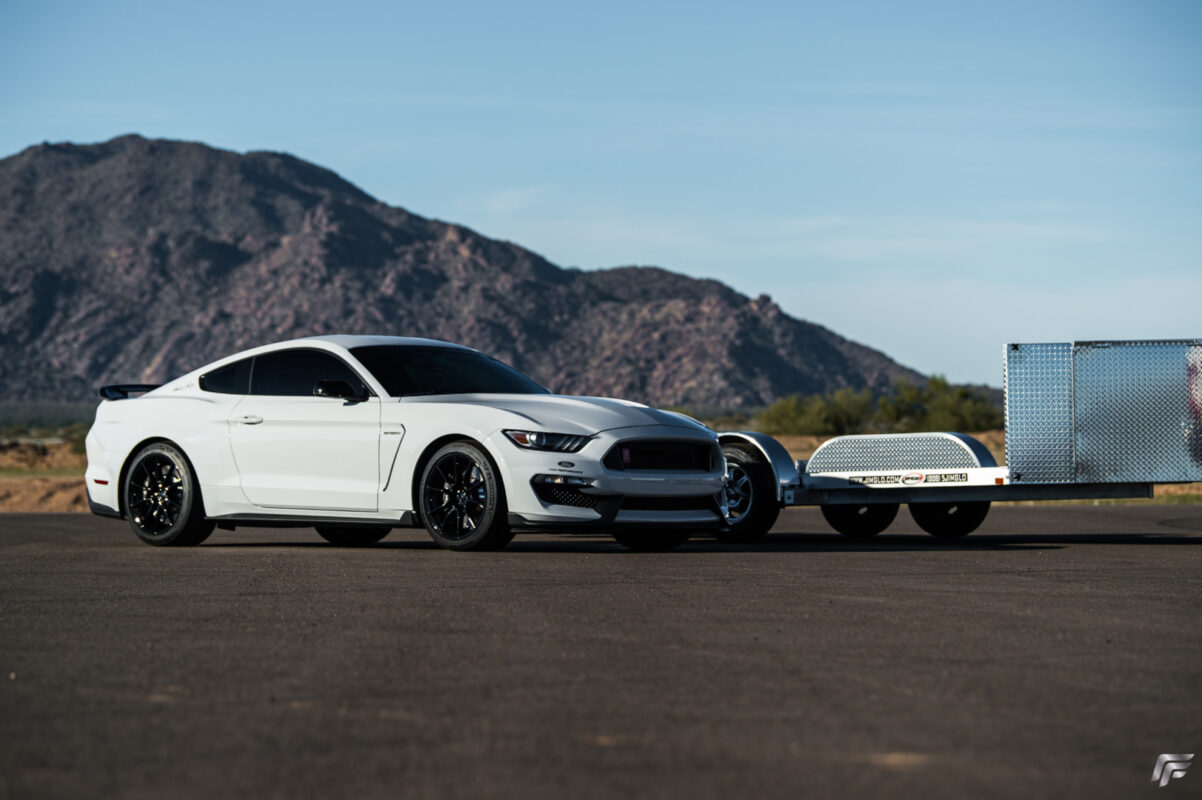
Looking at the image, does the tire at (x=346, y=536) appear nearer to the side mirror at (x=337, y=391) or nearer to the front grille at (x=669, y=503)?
the side mirror at (x=337, y=391)

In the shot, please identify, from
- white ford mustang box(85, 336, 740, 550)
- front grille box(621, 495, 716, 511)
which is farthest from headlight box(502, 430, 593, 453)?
front grille box(621, 495, 716, 511)

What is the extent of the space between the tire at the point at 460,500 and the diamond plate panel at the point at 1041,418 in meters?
4.39

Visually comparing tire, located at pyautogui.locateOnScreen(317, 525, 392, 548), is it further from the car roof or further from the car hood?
the car hood

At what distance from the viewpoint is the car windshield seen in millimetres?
12609

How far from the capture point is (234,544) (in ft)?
44.8

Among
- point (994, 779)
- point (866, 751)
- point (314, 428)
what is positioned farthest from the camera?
point (314, 428)

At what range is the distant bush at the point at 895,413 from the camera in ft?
199

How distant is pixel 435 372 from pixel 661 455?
204 centimetres

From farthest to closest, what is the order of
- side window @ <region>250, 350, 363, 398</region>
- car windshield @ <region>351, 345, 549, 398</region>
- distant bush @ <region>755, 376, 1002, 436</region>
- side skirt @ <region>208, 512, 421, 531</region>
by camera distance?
1. distant bush @ <region>755, 376, 1002, 436</region>
2. side window @ <region>250, 350, 363, 398</region>
3. car windshield @ <region>351, 345, 549, 398</region>
4. side skirt @ <region>208, 512, 421, 531</region>

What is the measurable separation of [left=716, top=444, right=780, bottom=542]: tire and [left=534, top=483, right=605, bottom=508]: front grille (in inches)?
112

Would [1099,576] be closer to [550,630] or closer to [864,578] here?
[864,578]


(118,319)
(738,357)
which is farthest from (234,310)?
(738,357)

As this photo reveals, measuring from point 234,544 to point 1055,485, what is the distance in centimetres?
694

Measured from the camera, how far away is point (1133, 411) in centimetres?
1322
